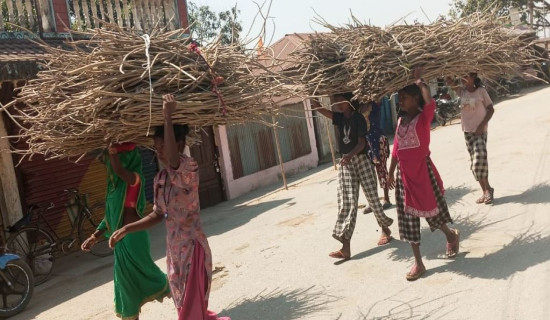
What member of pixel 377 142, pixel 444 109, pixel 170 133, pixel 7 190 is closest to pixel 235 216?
pixel 377 142

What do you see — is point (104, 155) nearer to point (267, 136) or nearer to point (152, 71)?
point (152, 71)

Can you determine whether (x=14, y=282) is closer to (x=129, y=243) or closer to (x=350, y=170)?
(x=129, y=243)

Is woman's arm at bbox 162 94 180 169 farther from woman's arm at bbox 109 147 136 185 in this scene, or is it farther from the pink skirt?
woman's arm at bbox 109 147 136 185

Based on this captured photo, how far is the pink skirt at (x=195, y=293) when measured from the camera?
331cm

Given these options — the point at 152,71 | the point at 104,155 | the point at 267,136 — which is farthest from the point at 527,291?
the point at 267,136

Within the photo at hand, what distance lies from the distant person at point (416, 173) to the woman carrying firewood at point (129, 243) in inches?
80.5

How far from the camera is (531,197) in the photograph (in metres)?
6.13

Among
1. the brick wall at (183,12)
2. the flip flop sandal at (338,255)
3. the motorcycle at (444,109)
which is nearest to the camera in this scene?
the flip flop sandal at (338,255)

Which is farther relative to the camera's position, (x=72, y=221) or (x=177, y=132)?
(x=72, y=221)

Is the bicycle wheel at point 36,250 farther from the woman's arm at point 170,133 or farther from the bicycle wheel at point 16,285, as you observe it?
the woman's arm at point 170,133

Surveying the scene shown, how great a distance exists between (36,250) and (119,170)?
3.91 m

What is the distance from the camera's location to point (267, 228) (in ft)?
24.9

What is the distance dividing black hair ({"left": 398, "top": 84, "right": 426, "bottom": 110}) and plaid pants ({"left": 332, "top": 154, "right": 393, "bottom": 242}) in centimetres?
93

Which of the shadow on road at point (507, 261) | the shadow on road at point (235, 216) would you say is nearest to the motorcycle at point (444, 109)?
the shadow on road at point (235, 216)
